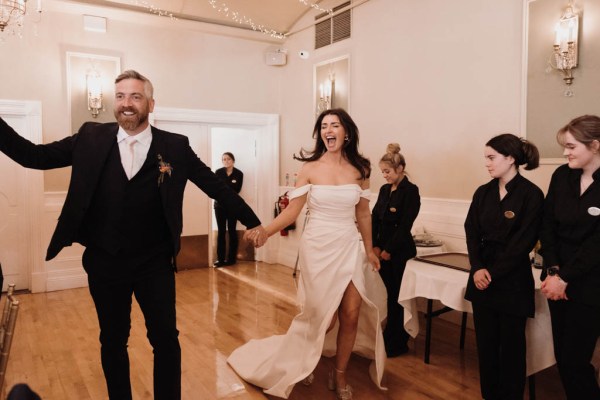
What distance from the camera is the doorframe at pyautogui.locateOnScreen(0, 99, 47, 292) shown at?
5.68 meters

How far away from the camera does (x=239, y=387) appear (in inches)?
123

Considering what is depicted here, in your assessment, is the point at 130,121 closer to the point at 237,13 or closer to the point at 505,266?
the point at 505,266

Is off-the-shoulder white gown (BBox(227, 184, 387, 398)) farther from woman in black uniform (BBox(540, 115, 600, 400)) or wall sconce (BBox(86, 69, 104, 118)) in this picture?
wall sconce (BBox(86, 69, 104, 118))

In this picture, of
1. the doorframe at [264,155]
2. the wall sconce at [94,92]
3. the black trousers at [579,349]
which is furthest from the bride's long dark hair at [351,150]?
the doorframe at [264,155]

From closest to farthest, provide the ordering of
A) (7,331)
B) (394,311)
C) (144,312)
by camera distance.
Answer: (7,331), (144,312), (394,311)

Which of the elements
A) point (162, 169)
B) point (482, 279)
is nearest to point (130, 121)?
point (162, 169)

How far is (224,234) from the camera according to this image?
7.50 metres

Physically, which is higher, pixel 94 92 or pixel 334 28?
pixel 334 28

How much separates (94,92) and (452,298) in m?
5.07

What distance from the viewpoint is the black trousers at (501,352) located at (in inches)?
102

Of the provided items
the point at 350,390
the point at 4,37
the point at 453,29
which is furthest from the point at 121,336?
the point at 4,37

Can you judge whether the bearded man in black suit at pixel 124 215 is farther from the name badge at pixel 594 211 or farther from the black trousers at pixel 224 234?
the black trousers at pixel 224 234

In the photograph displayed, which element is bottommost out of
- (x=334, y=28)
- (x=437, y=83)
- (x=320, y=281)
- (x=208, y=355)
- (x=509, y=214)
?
(x=208, y=355)

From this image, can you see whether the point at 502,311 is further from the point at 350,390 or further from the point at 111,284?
the point at 111,284
